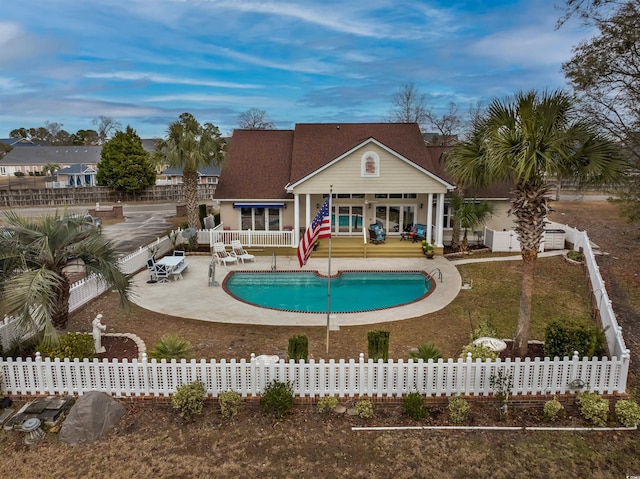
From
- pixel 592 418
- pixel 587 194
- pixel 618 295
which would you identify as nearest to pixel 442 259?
pixel 618 295

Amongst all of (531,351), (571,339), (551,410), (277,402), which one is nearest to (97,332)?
(277,402)

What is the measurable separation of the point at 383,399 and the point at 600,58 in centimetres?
1770

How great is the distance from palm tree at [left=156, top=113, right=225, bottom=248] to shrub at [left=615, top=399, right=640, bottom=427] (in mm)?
20639

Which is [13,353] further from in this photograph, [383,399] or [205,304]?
[383,399]

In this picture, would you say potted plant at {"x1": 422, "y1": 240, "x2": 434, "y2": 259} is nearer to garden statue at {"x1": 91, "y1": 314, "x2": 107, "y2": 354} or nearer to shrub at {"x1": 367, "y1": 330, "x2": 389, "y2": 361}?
shrub at {"x1": 367, "y1": 330, "x2": 389, "y2": 361}

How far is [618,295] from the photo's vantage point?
615 inches

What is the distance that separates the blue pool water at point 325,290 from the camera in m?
16.1

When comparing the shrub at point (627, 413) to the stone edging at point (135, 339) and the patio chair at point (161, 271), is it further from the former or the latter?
the patio chair at point (161, 271)

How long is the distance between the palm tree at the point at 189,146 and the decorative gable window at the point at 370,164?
8090 mm

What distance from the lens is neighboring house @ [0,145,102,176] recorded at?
74312 millimetres

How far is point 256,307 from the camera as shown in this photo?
50.0 ft

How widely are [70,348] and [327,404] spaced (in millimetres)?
5655

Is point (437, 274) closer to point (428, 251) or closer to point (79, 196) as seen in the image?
point (428, 251)

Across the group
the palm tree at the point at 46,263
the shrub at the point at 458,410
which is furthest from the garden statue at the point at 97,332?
the shrub at the point at 458,410
